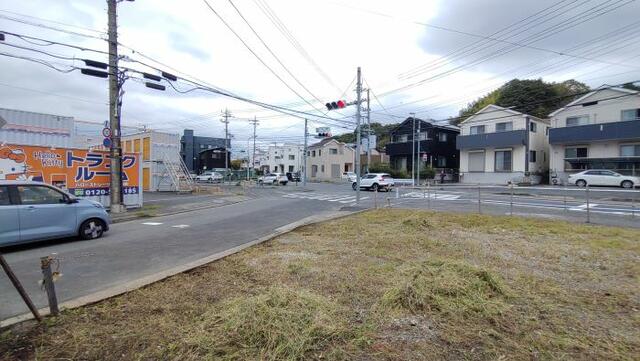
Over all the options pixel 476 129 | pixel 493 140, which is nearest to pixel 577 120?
pixel 493 140

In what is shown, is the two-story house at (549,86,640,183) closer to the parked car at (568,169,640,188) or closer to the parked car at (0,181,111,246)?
the parked car at (568,169,640,188)

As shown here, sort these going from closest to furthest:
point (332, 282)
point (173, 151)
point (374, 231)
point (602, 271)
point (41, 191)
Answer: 1. point (332, 282)
2. point (602, 271)
3. point (41, 191)
4. point (374, 231)
5. point (173, 151)

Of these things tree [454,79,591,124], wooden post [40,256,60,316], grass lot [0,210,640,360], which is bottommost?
grass lot [0,210,640,360]

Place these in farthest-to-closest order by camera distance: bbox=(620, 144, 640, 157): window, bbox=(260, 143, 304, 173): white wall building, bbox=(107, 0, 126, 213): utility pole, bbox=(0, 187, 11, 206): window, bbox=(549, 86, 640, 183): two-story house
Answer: bbox=(260, 143, 304, 173): white wall building
bbox=(620, 144, 640, 157): window
bbox=(549, 86, 640, 183): two-story house
bbox=(107, 0, 126, 213): utility pole
bbox=(0, 187, 11, 206): window

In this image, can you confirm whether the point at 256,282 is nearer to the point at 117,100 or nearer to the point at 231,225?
the point at 231,225

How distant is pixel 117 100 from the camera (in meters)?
14.5

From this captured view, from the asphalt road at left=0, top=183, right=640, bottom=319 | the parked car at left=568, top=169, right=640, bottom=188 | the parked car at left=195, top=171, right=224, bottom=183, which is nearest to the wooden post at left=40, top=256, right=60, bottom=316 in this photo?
the asphalt road at left=0, top=183, right=640, bottom=319

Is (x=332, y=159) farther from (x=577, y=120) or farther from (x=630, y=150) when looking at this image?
(x=630, y=150)

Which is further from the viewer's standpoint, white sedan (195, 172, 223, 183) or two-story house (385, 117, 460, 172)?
white sedan (195, 172, 223, 183)

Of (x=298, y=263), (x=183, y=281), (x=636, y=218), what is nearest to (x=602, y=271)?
(x=298, y=263)

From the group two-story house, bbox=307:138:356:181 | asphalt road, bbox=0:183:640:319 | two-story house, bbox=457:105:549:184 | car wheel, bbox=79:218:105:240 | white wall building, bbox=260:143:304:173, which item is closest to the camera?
asphalt road, bbox=0:183:640:319

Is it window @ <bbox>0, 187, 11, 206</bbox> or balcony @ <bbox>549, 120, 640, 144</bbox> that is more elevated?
balcony @ <bbox>549, 120, 640, 144</bbox>

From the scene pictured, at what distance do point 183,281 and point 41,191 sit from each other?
5918mm

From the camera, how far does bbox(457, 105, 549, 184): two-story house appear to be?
34656 mm
